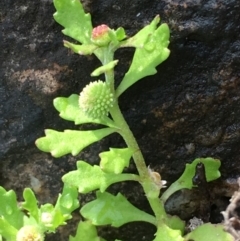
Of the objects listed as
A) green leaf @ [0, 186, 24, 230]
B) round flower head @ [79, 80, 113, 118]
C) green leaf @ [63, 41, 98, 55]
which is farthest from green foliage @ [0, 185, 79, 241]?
green leaf @ [63, 41, 98, 55]

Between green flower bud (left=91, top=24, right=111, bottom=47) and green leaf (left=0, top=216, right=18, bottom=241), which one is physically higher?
green flower bud (left=91, top=24, right=111, bottom=47)

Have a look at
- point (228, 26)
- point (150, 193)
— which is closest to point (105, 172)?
point (150, 193)

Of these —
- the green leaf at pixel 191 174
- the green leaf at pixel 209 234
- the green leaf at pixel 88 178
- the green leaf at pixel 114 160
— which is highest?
the green leaf at pixel 114 160

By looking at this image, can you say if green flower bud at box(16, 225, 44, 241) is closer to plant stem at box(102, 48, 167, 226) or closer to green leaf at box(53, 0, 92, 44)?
plant stem at box(102, 48, 167, 226)

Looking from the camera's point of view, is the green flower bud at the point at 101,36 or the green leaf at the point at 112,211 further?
the green leaf at the point at 112,211

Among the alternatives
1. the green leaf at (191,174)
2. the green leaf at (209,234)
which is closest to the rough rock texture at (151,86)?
the green leaf at (191,174)

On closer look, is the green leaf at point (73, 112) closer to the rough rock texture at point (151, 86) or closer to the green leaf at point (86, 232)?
the rough rock texture at point (151, 86)

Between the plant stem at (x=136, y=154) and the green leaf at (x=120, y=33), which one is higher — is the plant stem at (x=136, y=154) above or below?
below
